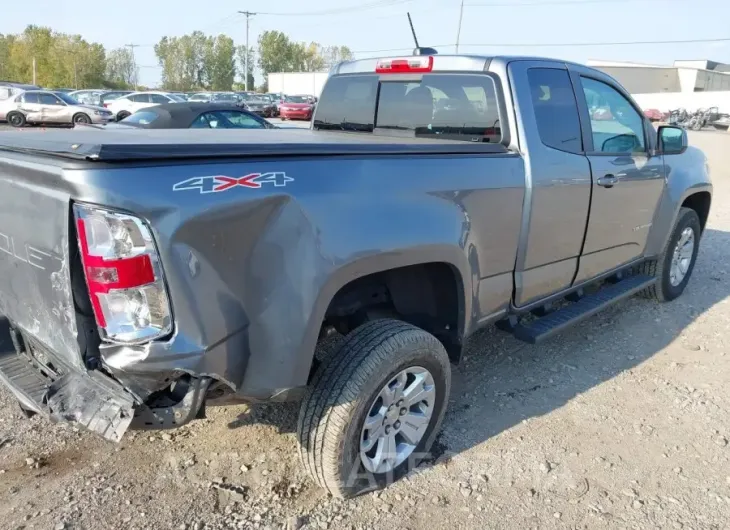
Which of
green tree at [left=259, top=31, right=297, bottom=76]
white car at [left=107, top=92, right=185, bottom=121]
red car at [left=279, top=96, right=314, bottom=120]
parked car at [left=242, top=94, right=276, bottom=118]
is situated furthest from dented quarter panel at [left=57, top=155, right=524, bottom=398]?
green tree at [left=259, top=31, right=297, bottom=76]

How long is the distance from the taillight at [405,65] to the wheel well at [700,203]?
9.73 ft

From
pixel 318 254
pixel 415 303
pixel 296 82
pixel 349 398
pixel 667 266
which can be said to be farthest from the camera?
pixel 296 82

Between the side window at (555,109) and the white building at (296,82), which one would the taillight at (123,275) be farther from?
the white building at (296,82)

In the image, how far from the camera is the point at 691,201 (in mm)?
5473

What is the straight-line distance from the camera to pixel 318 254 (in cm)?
225

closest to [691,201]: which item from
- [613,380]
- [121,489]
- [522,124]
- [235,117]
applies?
[613,380]

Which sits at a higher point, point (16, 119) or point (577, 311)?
point (577, 311)

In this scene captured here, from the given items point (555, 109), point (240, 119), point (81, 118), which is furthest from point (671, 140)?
point (81, 118)

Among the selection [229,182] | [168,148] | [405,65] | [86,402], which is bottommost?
[86,402]

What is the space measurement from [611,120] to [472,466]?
2.56 metres

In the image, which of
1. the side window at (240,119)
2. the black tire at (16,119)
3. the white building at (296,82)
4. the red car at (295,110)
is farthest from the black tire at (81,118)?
the white building at (296,82)

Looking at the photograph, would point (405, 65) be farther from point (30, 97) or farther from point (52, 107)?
point (30, 97)

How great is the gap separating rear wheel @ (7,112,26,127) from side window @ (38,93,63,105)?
1002 millimetres

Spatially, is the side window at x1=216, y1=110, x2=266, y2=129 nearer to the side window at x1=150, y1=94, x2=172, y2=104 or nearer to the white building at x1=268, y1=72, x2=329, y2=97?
the side window at x1=150, y1=94, x2=172, y2=104
